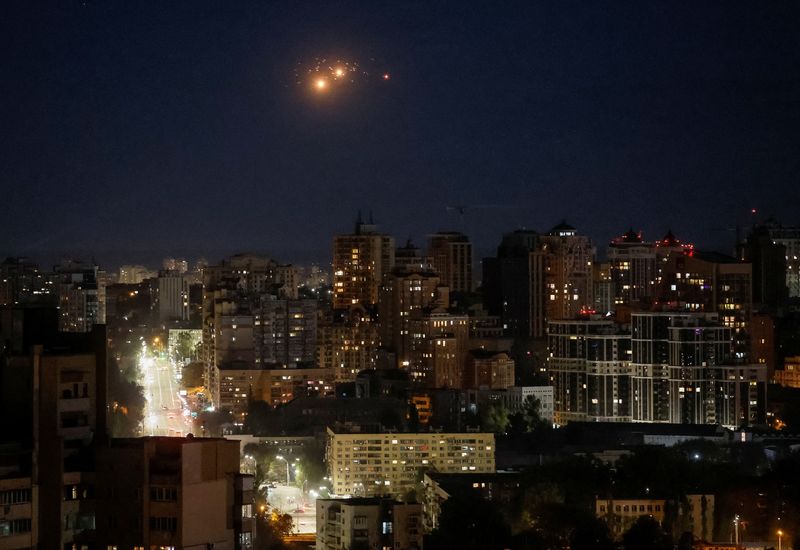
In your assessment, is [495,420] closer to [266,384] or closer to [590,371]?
[590,371]

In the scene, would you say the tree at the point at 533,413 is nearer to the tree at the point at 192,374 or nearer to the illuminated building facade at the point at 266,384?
the illuminated building facade at the point at 266,384

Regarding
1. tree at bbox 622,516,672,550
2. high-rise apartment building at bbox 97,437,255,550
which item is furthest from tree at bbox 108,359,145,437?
high-rise apartment building at bbox 97,437,255,550

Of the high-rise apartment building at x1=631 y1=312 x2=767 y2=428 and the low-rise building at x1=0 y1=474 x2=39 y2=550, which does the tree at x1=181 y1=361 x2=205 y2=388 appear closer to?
the high-rise apartment building at x1=631 y1=312 x2=767 y2=428

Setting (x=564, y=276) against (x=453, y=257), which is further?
(x=453, y=257)

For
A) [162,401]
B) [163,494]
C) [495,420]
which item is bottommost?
[495,420]

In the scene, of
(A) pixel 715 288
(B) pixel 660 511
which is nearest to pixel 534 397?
(A) pixel 715 288

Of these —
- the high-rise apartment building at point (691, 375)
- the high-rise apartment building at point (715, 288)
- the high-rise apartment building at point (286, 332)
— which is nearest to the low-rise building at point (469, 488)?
the high-rise apartment building at point (691, 375)
